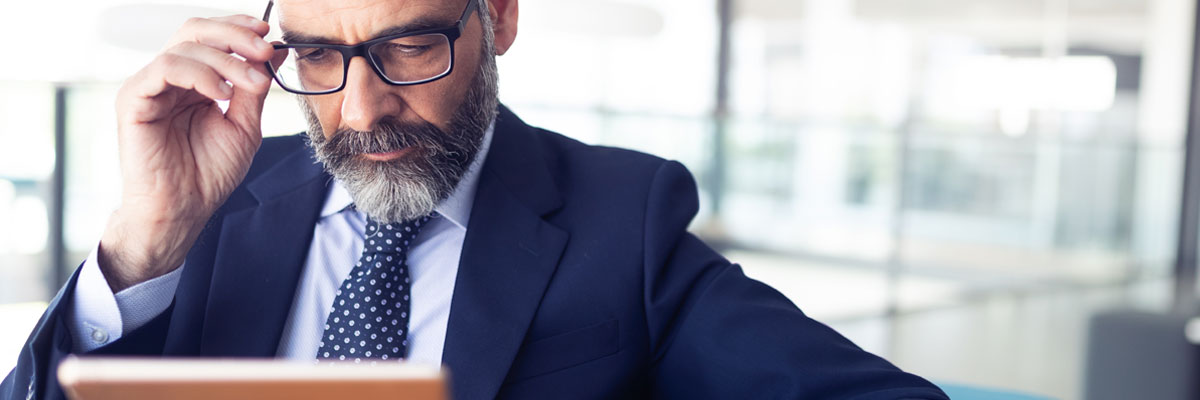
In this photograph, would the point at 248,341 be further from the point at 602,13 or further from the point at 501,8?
the point at 602,13

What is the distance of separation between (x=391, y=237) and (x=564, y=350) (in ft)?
0.93

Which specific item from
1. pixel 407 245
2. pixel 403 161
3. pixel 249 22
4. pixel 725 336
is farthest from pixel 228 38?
pixel 725 336

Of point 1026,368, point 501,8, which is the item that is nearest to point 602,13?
point 1026,368

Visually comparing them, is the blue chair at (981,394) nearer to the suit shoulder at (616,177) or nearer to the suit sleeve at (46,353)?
the suit shoulder at (616,177)

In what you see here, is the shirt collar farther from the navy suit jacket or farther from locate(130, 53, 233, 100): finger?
locate(130, 53, 233, 100): finger

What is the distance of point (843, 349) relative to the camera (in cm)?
133

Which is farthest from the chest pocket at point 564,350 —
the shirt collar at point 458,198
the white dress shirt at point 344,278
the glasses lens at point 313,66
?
the glasses lens at point 313,66

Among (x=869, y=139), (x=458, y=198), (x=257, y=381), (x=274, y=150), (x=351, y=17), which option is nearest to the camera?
(x=257, y=381)

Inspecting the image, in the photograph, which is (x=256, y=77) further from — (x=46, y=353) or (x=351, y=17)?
(x=46, y=353)

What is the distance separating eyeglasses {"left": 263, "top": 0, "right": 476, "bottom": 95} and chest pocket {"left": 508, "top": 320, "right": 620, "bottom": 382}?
1.26ft

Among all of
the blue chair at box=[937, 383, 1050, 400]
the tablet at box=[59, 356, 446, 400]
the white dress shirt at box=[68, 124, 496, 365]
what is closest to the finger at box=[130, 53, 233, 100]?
the white dress shirt at box=[68, 124, 496, 365]

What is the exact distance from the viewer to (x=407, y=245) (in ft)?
4.77

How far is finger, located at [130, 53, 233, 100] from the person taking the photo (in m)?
1.21

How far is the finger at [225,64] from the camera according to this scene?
1231mm
